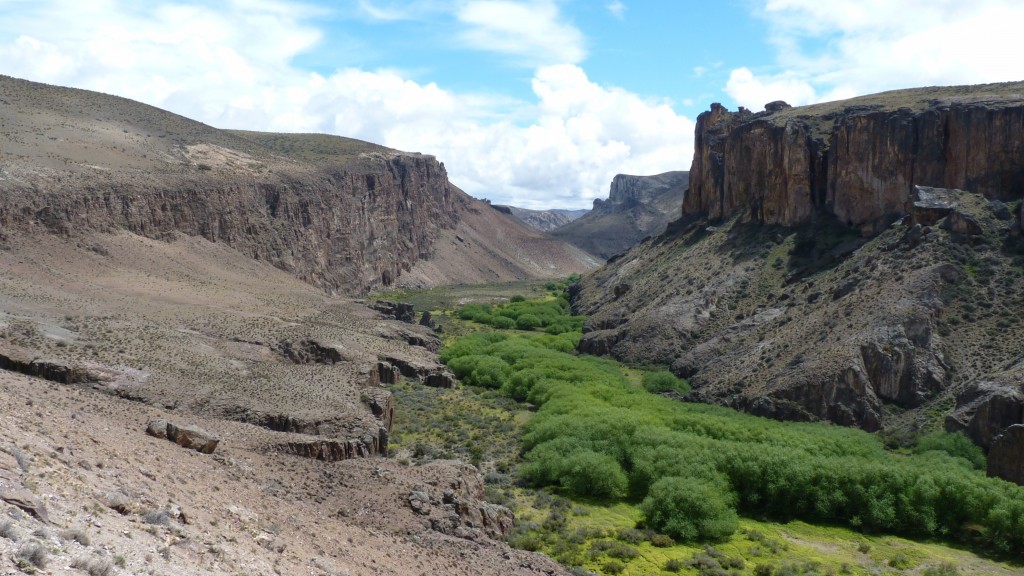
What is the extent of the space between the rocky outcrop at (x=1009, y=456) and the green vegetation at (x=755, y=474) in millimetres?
1180

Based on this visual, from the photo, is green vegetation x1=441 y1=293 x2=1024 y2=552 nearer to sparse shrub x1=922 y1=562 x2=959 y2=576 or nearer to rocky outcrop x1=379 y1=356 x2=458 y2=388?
sparse shrub x1=922 y1=562 x2=959 y2=576

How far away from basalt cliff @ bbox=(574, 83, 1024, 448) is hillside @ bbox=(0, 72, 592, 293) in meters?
36.5

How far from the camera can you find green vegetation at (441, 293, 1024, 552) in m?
33.6

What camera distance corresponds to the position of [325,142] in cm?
13262

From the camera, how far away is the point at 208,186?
8319cm

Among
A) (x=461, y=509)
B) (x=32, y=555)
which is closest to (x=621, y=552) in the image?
(x=461, y=509)

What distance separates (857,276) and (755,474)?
28.1m

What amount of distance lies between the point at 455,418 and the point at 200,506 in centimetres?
3078

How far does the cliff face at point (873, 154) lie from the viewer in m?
62.8

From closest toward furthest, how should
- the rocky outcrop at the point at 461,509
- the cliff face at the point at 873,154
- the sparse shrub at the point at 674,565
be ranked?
the rocky outcrop at the point at 461,509
the sparse shrub at the point at 674,565
the cliff face at the point at 873,154

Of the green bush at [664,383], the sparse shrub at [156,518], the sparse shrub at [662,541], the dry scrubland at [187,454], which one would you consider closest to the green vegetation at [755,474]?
the sparse shrub at [662,541]

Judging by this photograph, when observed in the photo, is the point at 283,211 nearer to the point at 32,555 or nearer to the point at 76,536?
the point at 76,536

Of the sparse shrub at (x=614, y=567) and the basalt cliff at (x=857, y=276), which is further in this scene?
the basalt cliff at (x=857, y=276)

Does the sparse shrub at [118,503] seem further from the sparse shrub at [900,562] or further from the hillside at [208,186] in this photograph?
the hillside at [208,186]
